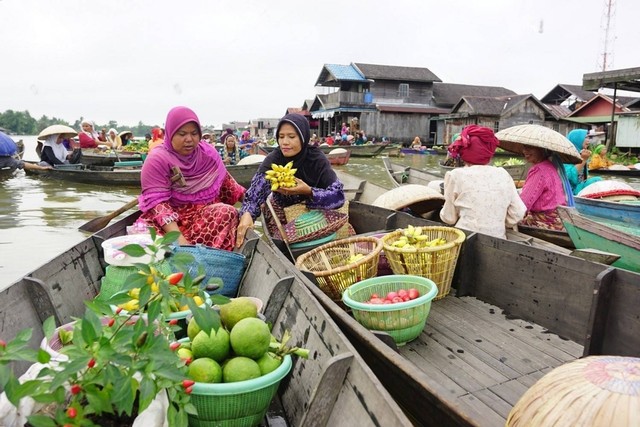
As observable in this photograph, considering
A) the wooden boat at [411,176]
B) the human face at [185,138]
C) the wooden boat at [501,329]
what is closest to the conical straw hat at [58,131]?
the wooden boat at [411,176]

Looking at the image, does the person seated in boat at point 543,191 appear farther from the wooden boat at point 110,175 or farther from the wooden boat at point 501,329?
the wooden boat at point 110,175

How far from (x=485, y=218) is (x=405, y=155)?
23680 millimetres

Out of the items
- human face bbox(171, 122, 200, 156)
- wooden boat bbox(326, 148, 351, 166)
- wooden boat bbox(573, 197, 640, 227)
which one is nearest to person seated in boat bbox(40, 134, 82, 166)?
wooden boat bbox(326, 148, 351, 166)

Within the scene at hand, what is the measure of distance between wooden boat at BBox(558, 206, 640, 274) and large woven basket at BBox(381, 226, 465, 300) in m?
1.44

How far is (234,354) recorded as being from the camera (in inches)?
65.7

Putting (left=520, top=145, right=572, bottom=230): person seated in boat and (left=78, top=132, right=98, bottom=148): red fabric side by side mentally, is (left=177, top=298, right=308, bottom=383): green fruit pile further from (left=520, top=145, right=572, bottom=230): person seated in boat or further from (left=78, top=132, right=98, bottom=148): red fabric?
(left=78, top=132, right=98, bottom=148): red fabric

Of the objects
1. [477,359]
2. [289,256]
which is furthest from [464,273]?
[289,256]

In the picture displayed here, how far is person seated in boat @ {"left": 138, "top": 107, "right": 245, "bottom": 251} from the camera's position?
357 centimetres

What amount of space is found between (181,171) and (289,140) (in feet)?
3.16

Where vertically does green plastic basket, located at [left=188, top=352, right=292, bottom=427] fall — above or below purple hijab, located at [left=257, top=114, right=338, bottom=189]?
below

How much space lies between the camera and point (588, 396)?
3.85 feet

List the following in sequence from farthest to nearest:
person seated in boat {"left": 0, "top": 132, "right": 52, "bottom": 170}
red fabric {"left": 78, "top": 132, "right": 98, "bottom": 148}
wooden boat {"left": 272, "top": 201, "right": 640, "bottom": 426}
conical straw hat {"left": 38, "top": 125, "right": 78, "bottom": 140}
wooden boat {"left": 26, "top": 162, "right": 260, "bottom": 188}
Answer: red fabric {"left": 78, "top": 132, "right": 98, "bottom": 148}
person seated in boat {"left": 0, "top": 132, "right": 52, "bottom": 170}
conical straw hat {"left": 38, "top": 125, "right": 78, "bottom": 140}
wooden boat {"left": 26, "top": 162, "right": 260, "bottom": 188}
wooden boat {"left": 272, "top": 201, "right": 640, "bottom": 426}

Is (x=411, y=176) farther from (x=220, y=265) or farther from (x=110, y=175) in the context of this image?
(x=110, y=175)

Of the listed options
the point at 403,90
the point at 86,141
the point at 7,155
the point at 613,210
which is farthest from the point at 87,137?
the point at 403,90
